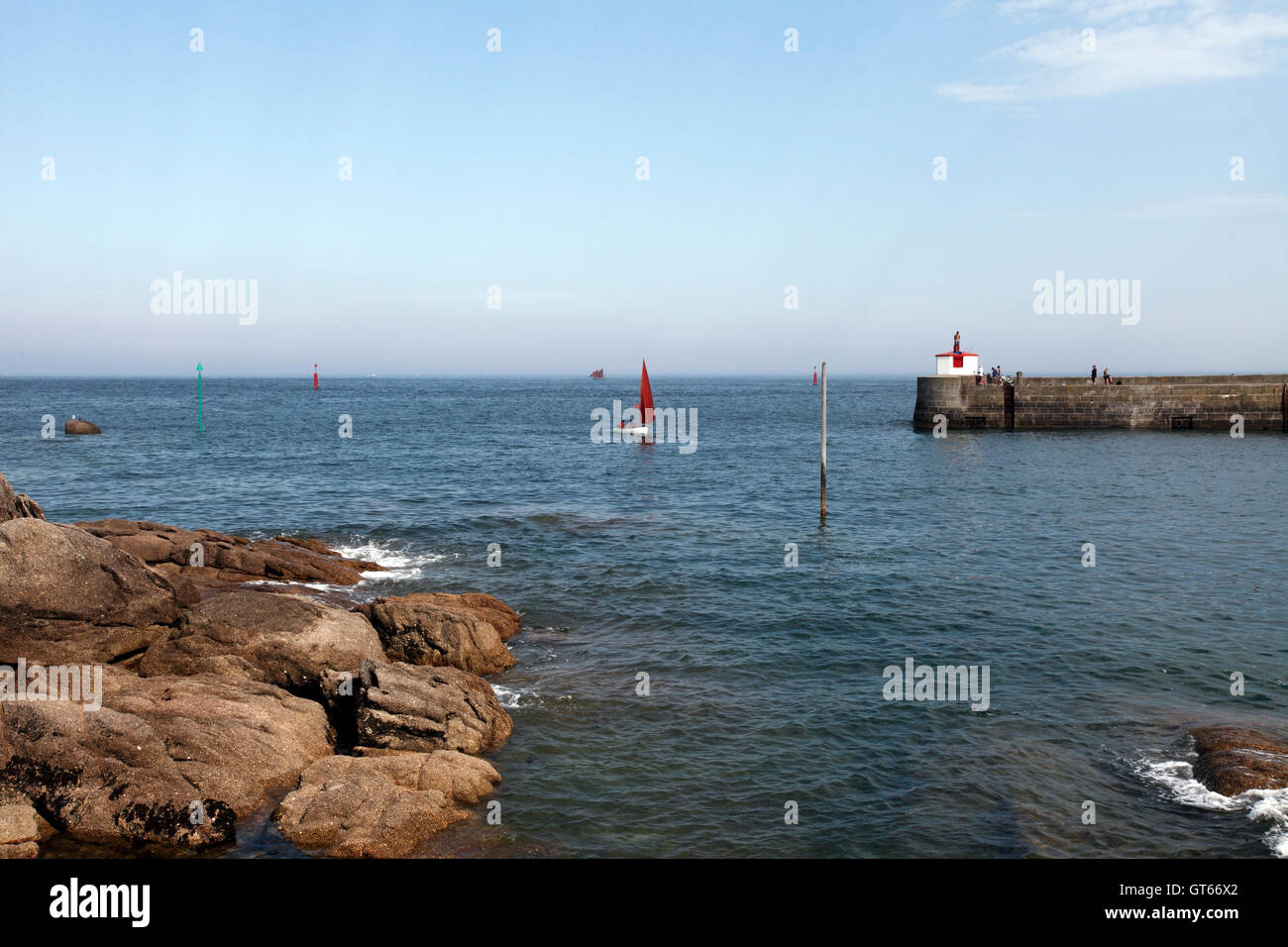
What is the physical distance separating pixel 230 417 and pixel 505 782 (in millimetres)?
101380

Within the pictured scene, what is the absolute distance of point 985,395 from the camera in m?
72.6

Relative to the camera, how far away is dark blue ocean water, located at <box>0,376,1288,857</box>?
13.7 m

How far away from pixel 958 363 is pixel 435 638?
6365 cm

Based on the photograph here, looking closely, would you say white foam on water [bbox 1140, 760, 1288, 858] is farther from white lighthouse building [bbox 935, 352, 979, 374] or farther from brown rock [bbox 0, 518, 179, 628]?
white lighthouse building [bbox 935, 352, 979, 374]

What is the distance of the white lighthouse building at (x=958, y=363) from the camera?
7350cm

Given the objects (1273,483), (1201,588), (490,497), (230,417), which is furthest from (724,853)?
(230,417)

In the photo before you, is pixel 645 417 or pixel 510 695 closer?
pixel 510 695

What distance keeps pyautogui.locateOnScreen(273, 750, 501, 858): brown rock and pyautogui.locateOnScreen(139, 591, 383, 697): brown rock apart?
355 centimetres

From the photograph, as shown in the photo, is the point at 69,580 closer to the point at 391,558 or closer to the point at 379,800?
the point at 379,800

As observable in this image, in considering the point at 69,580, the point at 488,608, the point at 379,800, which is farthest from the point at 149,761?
the point at 488,608

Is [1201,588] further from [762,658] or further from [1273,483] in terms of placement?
[1273,483]

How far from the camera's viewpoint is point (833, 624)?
23.6 meters

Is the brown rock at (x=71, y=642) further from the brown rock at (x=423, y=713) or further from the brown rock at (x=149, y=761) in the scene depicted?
the brown rock at (x=423, y=713)

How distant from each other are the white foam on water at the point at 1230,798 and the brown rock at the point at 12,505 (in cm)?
2258
